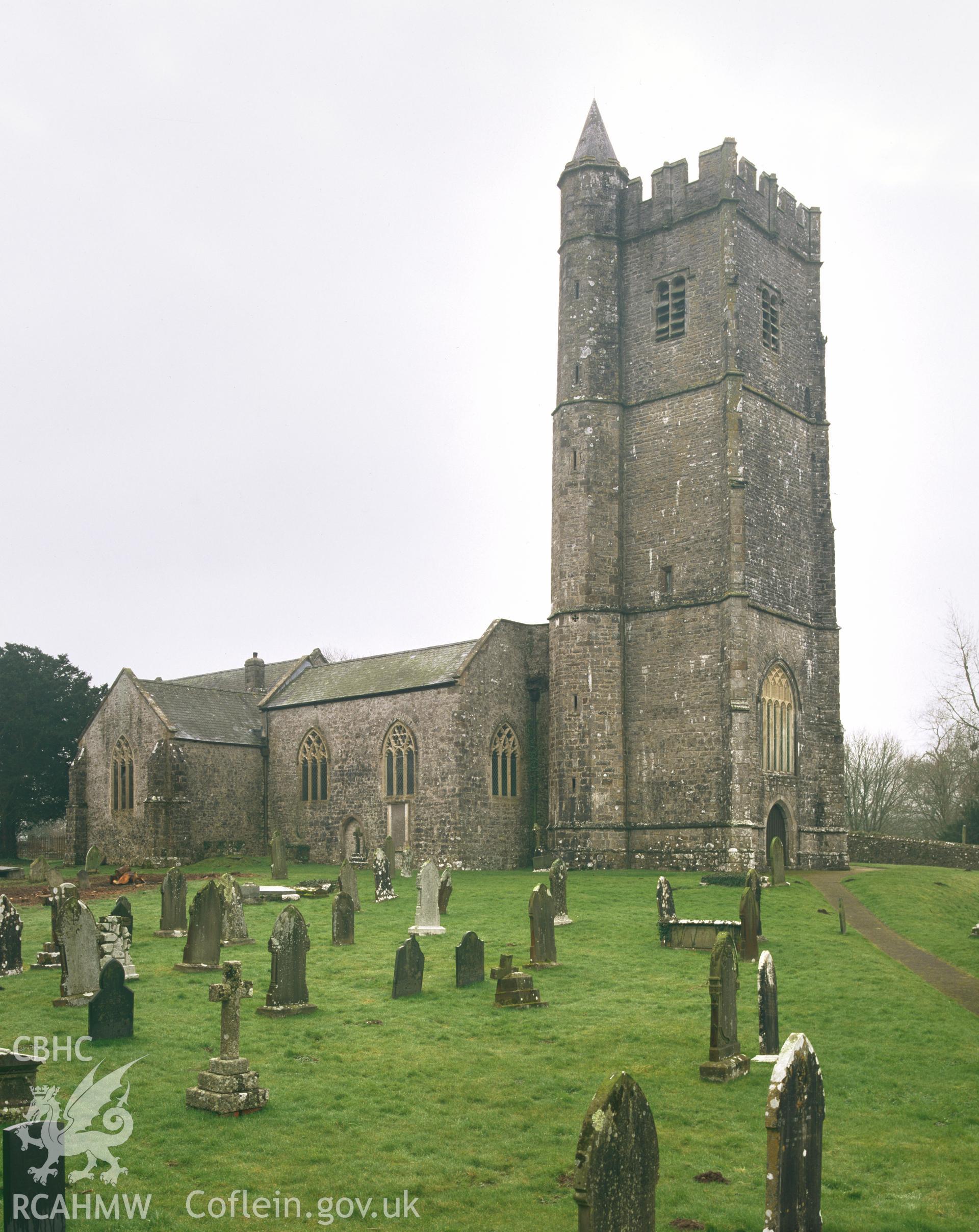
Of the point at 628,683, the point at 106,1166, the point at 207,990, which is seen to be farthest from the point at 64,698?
the point at 106,1166

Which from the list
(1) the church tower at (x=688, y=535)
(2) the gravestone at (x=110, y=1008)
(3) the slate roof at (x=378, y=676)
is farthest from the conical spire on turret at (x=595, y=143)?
(2) the gravestone at (x=110, y=1008)

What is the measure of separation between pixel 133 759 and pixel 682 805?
20041mm

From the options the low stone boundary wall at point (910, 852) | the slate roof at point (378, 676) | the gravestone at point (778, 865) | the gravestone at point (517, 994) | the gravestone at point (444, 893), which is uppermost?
the slate roof at point (378, 676)

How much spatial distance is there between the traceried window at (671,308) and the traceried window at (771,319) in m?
2.61

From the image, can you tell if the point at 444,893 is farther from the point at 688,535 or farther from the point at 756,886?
the point at 688,535

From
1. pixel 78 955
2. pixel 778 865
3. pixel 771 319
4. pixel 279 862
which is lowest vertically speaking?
pixel 778 865

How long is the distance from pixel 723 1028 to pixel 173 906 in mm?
11272

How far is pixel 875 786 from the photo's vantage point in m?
60.3

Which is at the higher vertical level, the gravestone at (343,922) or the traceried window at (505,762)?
the traceried window at (505,762)

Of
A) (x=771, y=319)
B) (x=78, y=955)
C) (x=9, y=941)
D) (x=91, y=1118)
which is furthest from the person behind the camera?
(x=771, y=319)

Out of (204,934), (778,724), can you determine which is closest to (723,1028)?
(204,934)

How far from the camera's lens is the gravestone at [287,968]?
1227 cm

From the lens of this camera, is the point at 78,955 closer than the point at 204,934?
Yes

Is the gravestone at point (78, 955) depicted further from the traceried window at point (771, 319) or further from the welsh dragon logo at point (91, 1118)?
the traceried window at point (771, 319)
